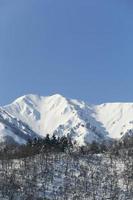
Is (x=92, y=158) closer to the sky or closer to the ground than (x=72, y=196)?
closer to the sky

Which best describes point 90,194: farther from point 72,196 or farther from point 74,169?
point 74,169

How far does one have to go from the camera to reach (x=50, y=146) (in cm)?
18600

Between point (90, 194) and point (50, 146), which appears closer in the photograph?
point (90, 194)

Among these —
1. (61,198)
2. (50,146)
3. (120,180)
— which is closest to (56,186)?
(61,198)

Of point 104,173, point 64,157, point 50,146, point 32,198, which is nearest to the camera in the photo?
point 32,198

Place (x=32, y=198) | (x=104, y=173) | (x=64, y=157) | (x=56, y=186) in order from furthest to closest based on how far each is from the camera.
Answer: (x=64, y=157) < (x=104, y=173) < (x=56, y=186) < (x=32, y=198)

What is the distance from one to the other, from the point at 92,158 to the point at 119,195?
97.9 ft

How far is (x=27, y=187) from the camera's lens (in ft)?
474

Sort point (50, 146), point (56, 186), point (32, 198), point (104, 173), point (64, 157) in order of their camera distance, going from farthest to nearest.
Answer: point (50, 146) < point (64, 157) < point (104, 173) < point (56, 186) < point (32, 198)

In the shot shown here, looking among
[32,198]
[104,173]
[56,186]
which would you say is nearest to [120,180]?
[104,173]

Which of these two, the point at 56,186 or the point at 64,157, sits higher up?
the point at 64,157

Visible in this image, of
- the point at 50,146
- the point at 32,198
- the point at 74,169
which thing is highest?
the point at 50,146

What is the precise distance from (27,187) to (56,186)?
320 inches

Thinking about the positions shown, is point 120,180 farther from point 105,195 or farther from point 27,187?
point 27,187
